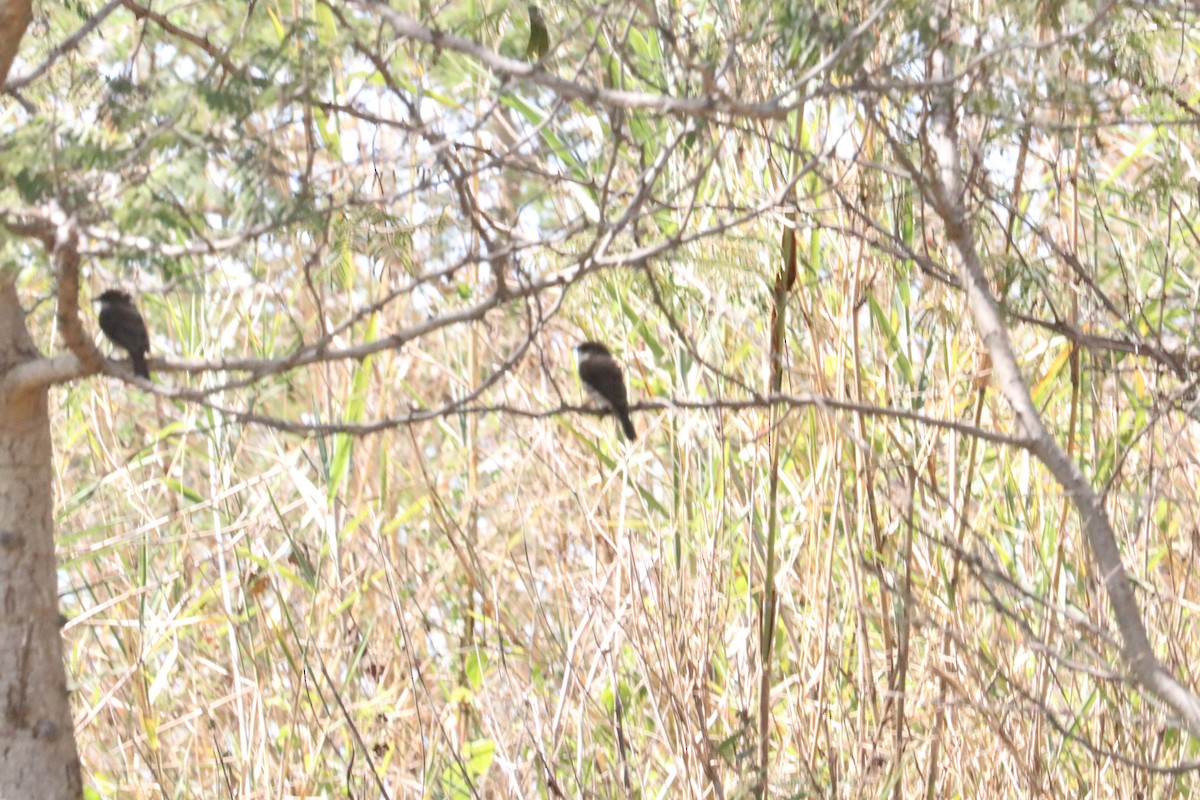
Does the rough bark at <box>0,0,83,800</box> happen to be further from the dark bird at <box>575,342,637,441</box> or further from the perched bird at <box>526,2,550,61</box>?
the dark bird at <box>575,342,637,441</box>

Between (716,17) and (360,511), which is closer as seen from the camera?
(716,17)

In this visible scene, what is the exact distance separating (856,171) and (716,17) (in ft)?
1.30

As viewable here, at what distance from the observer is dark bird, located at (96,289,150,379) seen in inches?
124

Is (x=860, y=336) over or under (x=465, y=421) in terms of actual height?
over

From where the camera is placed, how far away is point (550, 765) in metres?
2.70

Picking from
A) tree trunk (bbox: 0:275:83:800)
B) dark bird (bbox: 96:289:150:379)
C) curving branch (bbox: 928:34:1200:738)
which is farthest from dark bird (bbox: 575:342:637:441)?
tree trunk (bbox: 0:275:83:800)

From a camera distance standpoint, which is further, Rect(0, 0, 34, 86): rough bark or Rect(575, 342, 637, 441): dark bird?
Rect(575, 342, 637, 441): dark bird

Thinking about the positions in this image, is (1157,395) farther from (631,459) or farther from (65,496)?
(65,496)

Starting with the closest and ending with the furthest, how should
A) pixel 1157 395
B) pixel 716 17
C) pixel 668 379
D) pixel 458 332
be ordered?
1. pixel 1157 395
2. pixel 716 17
3. pixel 668 379
4. pixel 458 332

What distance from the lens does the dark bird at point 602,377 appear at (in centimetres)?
329

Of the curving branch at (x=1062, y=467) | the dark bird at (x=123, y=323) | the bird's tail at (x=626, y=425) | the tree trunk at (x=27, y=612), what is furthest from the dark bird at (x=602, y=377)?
the tree trunk at (x=27, y=612)

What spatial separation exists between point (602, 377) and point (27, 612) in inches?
65.1

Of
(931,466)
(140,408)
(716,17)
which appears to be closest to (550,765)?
(931,466)

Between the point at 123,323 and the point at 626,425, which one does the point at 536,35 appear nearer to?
the point at 626,425
